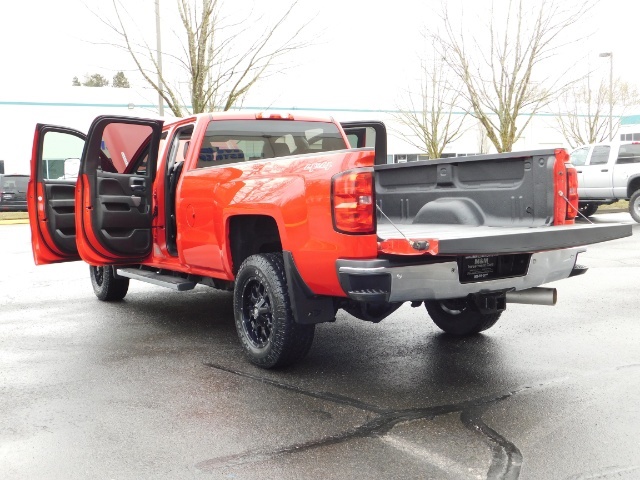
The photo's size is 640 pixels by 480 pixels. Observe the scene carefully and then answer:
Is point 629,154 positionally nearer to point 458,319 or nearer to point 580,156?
point 580,156

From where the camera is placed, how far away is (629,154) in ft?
55.8

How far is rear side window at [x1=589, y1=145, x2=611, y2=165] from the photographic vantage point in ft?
56.9

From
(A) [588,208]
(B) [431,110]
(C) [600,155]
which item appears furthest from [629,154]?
(B) [431,110]

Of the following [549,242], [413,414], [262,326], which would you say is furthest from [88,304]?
[549,242]

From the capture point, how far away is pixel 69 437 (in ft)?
12.7

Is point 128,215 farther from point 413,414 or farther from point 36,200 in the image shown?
point 413,414

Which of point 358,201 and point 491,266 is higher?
point 358,201

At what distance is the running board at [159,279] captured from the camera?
6.20 meters

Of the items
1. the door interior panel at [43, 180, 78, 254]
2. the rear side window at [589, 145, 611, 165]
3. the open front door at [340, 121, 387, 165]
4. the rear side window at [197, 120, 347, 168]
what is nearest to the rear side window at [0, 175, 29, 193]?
the rear side window at [589, 145, 611, 165]

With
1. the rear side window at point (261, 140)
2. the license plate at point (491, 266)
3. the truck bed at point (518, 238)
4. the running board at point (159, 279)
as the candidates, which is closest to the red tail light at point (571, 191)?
the truck bed at point (518, 238)

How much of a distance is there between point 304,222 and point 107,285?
4204 millimetres

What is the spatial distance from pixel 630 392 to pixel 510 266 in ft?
3.60

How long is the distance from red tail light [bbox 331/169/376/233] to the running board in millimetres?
2408

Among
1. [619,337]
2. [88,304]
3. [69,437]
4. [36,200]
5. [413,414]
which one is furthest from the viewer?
[88,304]
